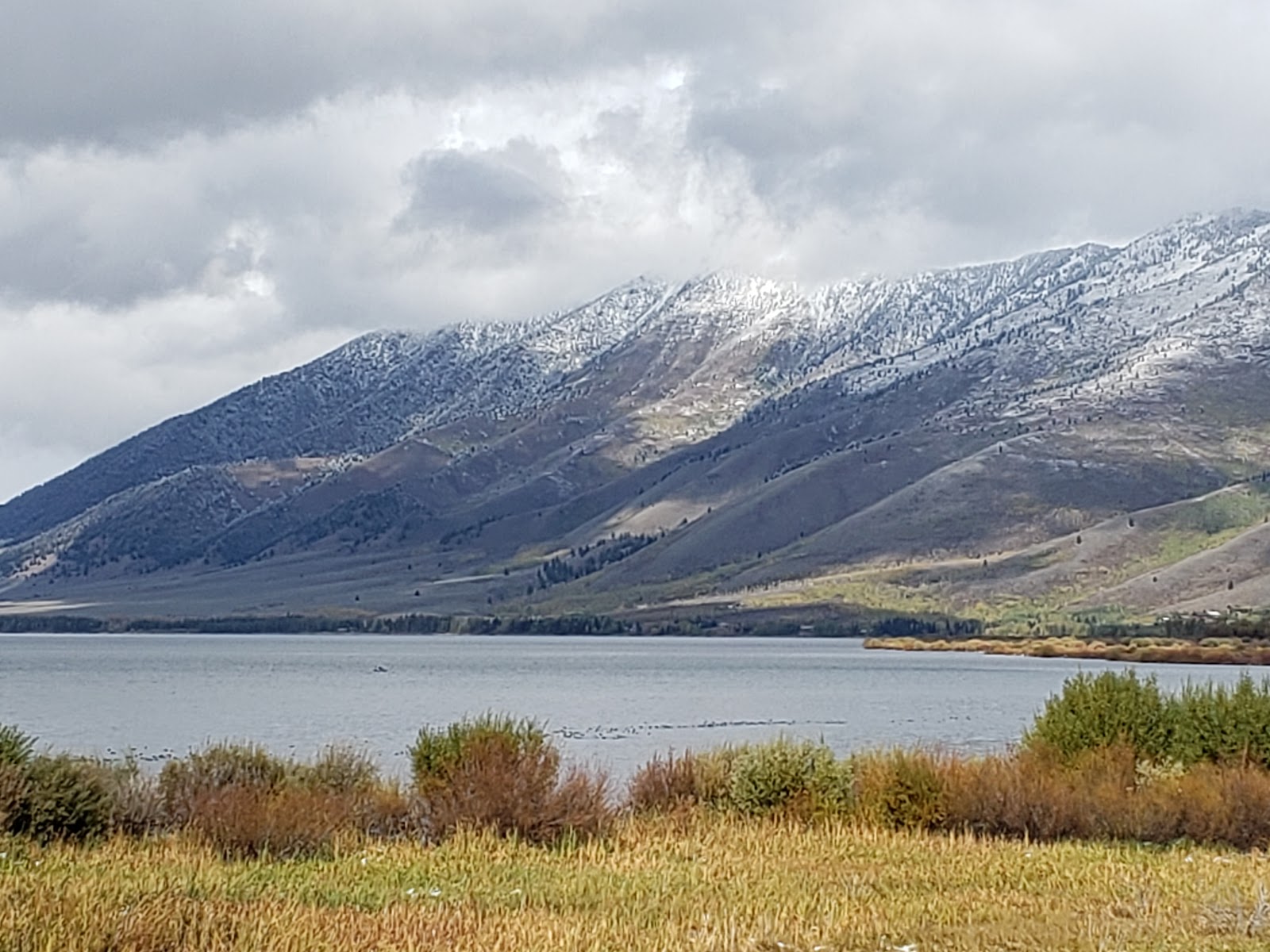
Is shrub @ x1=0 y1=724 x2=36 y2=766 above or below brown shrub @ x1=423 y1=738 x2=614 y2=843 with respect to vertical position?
above

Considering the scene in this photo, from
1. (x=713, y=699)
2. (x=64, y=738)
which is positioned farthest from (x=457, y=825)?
(x=713, y=699)

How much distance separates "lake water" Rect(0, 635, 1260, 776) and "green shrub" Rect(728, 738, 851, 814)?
27.6 feet

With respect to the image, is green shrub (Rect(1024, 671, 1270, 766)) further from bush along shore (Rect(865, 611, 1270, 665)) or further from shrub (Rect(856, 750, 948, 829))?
bush along shore (Rect(865, 611, 1270, 665))

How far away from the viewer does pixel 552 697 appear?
3354 inches

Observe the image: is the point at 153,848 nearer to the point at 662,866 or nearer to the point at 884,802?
the point at 662,866

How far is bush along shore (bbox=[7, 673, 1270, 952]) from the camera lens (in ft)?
48.1

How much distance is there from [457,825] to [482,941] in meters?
8.16

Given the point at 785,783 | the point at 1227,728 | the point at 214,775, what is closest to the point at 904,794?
the point at 785,783

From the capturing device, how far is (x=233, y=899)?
1537 cm

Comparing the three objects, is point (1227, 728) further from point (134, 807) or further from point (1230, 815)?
point (134, 807)

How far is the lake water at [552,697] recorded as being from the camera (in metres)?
57.4

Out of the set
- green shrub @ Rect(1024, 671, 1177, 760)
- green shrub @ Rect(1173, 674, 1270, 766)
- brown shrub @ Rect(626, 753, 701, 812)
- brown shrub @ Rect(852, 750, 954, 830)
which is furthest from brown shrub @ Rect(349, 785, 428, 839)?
green shrub @ Rect(1173, 674, 1270, 766)

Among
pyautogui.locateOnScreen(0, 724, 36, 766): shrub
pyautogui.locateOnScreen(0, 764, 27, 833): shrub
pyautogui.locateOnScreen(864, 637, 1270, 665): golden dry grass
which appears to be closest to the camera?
pyautogui.locateOnScreen(0, 764, 27, 833): shrub

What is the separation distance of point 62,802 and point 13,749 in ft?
3.92
